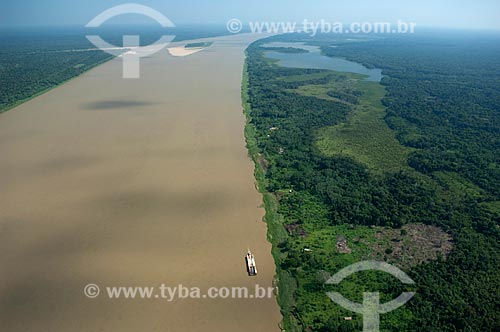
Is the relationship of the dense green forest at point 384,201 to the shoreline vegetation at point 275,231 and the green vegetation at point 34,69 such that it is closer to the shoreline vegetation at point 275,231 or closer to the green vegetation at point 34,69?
the shoreline vegetation at point 275,231

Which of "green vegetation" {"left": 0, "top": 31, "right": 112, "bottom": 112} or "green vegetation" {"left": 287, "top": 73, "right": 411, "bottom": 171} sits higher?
"green vegetation" {"left": 0, "top": 31, "right": 112, "bottom": 112}

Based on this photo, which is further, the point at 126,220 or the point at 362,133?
the point at 362,133

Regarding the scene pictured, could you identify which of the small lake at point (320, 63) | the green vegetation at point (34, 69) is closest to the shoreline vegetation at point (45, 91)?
the green vegetation at point (34, 69)

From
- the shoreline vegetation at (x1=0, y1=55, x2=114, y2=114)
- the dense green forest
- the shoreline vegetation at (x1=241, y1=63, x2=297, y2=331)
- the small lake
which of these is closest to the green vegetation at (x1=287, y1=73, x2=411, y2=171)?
the dense green forest

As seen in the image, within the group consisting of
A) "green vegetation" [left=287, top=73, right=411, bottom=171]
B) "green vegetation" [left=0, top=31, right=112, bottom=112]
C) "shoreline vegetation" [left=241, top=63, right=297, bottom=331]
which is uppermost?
"green vegetation" [left=0, top=31, right=112, bottom=112]

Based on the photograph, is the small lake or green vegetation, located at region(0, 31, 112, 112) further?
the small lake

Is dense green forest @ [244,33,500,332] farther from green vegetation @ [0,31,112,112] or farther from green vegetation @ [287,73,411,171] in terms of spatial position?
green vegetation @ [0,31,112,112]

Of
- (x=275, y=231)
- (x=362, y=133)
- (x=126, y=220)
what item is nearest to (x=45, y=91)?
(x=126, y=220)

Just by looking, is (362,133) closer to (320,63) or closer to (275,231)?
(275,231)

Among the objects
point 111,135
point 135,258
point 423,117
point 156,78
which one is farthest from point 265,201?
point 156,78
